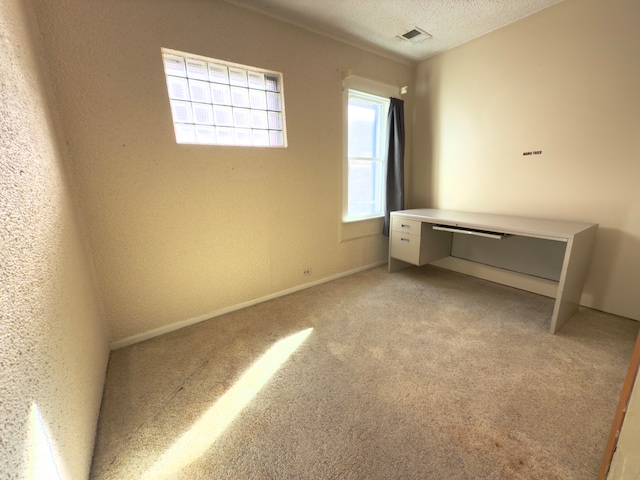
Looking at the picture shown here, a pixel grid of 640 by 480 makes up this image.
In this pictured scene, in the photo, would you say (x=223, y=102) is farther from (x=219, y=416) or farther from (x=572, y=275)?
(x=572, y=275)

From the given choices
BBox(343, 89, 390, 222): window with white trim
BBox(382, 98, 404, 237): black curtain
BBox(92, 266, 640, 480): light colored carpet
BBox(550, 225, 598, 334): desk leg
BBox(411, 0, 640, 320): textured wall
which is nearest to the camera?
BBox(92, 266, 640, 480): light colored carpet

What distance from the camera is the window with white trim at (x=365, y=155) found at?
272cm

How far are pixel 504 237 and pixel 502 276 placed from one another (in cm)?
79

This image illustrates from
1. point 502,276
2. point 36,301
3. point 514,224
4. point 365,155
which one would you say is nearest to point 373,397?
point 36,301

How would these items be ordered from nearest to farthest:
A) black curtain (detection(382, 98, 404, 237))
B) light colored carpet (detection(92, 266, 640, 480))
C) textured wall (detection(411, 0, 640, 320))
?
light colored carpet (detection(92, 266, 640, 480))
textured wall (detection(411, 0, 640, 320))
black curtain (detection(382, 98, 404, 237))

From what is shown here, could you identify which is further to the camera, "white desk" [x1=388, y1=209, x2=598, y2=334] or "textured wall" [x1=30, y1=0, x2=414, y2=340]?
"white desk" [x1=388, y1=209, x2=598, y2=334]

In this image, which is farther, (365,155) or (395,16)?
(365,155)

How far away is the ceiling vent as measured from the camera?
2291mm

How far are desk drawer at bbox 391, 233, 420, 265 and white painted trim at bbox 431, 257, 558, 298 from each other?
2.22 ft

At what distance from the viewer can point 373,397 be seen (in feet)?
4.33

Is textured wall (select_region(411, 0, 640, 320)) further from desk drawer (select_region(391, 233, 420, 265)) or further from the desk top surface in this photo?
desk drawer (select_region(391, 233, 420, 265))

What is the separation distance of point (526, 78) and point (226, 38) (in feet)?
8.15

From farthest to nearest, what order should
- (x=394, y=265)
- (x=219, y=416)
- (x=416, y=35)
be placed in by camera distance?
(x=394, y=265)
(x=416, y=35)
(x=219, y=416)

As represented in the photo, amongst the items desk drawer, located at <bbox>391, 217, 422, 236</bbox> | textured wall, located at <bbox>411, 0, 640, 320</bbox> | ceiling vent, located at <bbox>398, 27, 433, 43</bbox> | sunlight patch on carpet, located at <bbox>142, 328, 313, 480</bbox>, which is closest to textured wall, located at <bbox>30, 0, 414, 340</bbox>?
ceiling vent, located at <bbox>398, 27, 433, 43</bbox>
